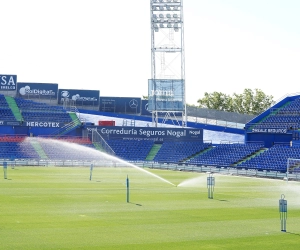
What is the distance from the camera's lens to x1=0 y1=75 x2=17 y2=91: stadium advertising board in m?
101

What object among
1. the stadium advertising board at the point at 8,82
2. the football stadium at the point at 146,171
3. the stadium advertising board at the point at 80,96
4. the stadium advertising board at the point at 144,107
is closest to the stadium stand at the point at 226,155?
the football stadium at the point at 146,171

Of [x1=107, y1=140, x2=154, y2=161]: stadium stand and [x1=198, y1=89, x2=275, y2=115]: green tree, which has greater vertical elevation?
[x1=198, y1=89, x2=275, y2=115]: green tree

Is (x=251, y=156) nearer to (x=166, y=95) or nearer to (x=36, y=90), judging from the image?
(x=166, y=95)

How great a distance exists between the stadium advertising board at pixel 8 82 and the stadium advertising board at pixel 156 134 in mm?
25795

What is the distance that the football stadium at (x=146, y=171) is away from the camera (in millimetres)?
21333

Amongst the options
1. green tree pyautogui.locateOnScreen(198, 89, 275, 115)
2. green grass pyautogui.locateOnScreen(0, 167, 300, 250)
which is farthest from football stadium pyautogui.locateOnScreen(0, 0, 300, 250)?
green tree pyautogui.locateOnScreen(198, 89, 275, 115)

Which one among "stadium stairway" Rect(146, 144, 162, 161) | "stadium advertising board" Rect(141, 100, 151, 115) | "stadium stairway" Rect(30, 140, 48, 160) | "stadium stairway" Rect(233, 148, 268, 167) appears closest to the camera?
"stadium stairway" Rect(233, 148, 268, 167)

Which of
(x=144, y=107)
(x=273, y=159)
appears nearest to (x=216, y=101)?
(x=144, y=107)

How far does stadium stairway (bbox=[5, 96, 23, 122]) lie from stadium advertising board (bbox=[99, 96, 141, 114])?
21.0 m

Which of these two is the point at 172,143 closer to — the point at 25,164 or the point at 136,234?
the point at 25,164

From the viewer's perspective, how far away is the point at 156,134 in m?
86.9

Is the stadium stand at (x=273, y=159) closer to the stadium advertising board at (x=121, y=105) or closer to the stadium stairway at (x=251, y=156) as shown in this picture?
the stadium stairway at (x=251, y=156)

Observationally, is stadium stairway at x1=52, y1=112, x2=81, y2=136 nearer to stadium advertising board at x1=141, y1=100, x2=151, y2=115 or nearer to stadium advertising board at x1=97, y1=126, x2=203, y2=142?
stadium advertising board at x1=97, y1=126, x2=203, y2=142

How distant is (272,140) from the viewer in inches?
3059
